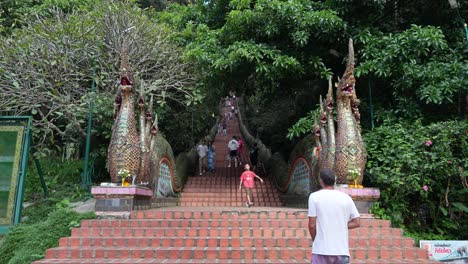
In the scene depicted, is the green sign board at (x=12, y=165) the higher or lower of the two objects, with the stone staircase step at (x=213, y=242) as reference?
higher

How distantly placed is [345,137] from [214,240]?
326 centimetres

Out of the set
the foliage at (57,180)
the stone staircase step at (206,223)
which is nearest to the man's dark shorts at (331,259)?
the stone staircase step at (206,223)

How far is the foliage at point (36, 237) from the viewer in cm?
608

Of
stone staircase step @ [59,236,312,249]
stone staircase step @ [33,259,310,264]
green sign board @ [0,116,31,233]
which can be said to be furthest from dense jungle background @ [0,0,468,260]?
stone staircase step @ [33,259,310,264]

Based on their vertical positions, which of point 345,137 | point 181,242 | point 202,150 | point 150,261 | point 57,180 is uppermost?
point 202,150

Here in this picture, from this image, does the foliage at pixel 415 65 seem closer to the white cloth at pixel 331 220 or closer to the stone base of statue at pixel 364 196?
the stone base of statue at pixel 364 196

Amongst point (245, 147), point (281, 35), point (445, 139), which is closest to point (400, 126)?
point (445, 139)

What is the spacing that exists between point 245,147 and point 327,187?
1890 centimetres

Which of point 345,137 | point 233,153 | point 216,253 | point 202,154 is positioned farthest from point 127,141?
point 233,153

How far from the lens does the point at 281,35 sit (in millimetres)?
10195

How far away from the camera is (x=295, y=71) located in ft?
32.4

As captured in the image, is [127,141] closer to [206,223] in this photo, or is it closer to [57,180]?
[206,223]

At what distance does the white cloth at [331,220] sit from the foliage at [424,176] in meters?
4.49

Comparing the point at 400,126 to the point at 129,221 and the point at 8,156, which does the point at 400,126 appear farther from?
the point at 8,156
